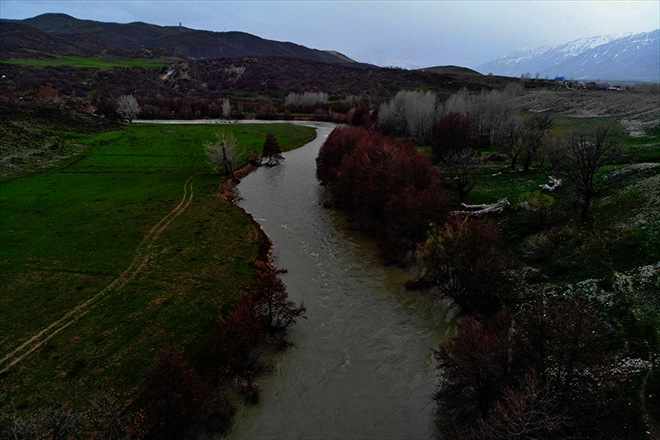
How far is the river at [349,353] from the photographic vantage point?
58.3 ft

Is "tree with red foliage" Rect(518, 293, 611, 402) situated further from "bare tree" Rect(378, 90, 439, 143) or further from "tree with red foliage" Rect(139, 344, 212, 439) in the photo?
"bare tree" Rect(378, 90, 439, 143)

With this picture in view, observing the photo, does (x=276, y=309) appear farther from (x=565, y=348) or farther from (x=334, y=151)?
(x=334, y=151)

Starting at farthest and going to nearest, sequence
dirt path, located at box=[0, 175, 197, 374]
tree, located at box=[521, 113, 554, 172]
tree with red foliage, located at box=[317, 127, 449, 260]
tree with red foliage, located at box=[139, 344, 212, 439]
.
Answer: tree, located at box=[521, 113, 554, 172] < tree with red foliage, located at box=[317, 127, 449, 260] < dirt path, located at box=[0, 175, 197, 374] < tree with red foliage, located at box=[139, 344, 212, 439]

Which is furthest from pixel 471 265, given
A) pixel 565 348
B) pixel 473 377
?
pixel 565 348

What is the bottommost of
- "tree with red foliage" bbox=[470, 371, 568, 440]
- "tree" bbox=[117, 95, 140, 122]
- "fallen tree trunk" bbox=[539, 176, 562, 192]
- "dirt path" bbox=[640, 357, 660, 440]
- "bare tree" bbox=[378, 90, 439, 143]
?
"dirt path" bbox=[640, 357, 660, 440]

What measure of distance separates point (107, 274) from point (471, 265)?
30271mm

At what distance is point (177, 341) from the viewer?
73.7 feet

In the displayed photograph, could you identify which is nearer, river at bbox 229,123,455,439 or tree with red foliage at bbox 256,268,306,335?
river at bbox 229,123,455,439

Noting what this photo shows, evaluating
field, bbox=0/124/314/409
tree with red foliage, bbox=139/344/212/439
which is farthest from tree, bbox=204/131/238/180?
tree with red foliage, bbox=139/344/212/439

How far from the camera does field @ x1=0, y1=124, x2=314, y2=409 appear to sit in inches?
797

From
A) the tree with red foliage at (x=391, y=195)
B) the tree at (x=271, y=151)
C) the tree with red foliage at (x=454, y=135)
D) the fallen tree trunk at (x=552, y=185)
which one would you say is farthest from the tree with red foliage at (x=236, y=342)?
the tree at (x=271, y=151)

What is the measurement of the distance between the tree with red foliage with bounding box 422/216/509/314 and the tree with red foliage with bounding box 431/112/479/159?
37.4 m

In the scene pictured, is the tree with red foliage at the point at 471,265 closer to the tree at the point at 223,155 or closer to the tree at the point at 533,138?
the tree at the point at 533,138

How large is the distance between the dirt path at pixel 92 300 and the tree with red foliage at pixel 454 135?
4469 centimetres
